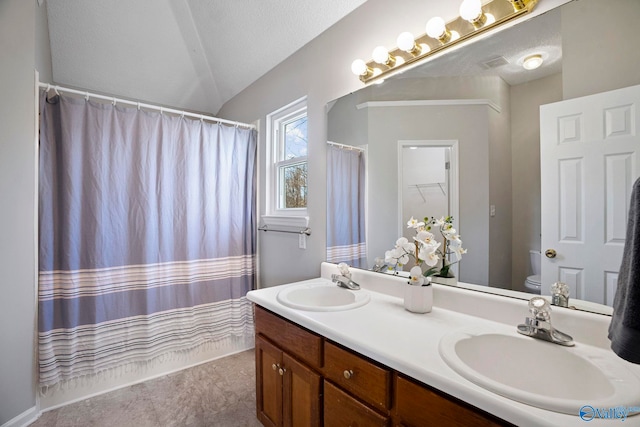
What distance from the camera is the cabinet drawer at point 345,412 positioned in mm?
875

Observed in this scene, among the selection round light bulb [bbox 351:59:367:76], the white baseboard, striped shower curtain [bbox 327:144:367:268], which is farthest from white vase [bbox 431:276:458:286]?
the white baseboard

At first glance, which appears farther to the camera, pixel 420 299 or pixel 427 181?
pixel 427 181

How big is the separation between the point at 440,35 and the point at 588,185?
82 centimetres

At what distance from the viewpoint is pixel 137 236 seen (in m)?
1.96

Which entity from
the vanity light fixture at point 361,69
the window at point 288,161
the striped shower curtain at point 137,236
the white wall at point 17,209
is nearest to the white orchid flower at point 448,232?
the vanity light fixture at point 361,69

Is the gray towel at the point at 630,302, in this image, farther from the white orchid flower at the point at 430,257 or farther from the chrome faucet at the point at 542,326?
the white orchid flower at the point at 430,257

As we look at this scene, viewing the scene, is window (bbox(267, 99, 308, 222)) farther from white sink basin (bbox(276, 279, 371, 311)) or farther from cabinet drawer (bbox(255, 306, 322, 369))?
cabinet drawer (bbox(255, 306, 322, 369))

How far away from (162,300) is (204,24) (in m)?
2.30

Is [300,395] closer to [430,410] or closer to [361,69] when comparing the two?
[430,410]

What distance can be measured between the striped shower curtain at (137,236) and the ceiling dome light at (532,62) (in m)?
2.01

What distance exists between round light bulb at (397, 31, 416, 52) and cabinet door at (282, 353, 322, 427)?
1514 mm

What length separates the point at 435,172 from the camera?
1335 mm

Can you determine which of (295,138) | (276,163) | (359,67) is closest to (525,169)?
(359,67)

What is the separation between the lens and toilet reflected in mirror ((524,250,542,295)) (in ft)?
3.39
